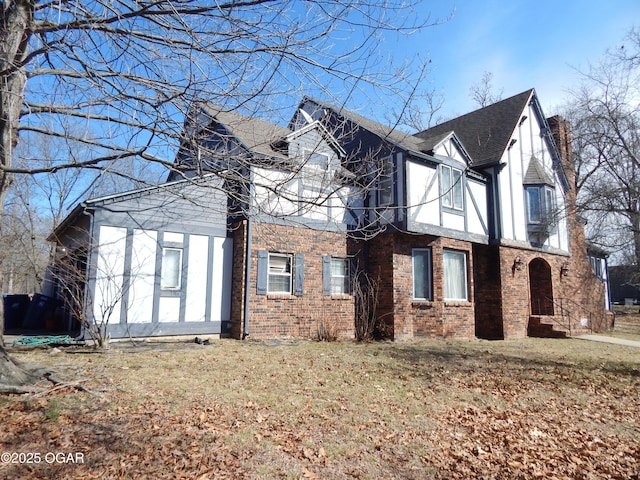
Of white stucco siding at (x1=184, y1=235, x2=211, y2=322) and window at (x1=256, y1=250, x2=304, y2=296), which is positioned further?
window at (x1=256, y1=250, x2=304, y2=296)

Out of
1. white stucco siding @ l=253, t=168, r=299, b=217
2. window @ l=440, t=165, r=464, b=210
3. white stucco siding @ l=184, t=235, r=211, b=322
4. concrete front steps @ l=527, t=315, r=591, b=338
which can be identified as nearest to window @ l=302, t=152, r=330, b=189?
white stucco siding @ l=253, t=168, r=299, b=217

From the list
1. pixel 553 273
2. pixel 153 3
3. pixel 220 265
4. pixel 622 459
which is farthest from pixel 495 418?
pixel 553 273

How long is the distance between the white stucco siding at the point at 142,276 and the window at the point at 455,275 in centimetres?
968

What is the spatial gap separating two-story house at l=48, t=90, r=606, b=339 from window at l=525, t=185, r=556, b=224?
0.15 ft

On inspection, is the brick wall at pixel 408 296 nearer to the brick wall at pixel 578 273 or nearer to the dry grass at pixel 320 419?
the dry grass at pixel 320 419

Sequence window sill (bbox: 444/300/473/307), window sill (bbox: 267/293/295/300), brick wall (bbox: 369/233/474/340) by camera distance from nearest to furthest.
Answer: window sill (bbox: 267/293/295/300)
brick wall (bbox: 369/233/474/340)
window sill (bbox: 444/300/473/307)

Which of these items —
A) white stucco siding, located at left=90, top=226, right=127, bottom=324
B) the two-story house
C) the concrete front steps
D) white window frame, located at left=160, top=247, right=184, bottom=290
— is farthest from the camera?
the concrete front steps

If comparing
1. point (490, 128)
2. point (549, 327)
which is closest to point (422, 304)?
point (549, 327)

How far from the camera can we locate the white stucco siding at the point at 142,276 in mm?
10562

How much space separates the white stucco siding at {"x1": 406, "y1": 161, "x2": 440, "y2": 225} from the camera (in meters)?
12.9

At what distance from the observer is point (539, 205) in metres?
16.2

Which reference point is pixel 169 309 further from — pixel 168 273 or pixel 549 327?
pixel 549 327

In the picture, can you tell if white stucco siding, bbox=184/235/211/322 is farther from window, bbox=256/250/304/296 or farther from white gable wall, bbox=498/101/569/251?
white gable wall, bbox=498/101/569/251

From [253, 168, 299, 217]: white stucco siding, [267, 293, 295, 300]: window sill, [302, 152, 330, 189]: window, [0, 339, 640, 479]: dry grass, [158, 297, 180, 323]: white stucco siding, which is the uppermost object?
[302, 152, 330, 189]: window
